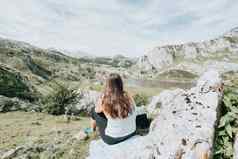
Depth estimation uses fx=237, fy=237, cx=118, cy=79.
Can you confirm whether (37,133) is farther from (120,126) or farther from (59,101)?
(120,126)

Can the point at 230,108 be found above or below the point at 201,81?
below

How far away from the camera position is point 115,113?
6555 millimetres

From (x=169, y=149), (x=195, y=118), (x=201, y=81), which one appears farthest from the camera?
(x=201, y=81)

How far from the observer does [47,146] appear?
10805mm

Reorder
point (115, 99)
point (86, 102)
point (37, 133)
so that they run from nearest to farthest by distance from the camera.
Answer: point (115, 99), point (37, 133), point (86, 102)

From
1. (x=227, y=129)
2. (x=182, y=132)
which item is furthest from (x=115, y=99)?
(x=227, y=129)

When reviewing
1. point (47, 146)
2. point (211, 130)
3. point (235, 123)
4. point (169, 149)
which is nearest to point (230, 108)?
point (235, 123)

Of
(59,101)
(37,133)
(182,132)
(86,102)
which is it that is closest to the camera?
(182,132)

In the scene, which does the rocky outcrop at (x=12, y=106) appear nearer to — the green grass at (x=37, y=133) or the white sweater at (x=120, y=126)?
the green grass at (x=37, y=133)

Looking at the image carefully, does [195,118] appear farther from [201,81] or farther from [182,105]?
[201,81]

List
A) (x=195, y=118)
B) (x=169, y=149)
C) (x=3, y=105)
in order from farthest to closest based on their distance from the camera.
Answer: (x=3, y=105) → (x=195, y=118) → (x=169, y=149)

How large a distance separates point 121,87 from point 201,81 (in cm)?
254

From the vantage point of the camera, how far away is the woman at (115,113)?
6.46 meters

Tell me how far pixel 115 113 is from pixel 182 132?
186cm
